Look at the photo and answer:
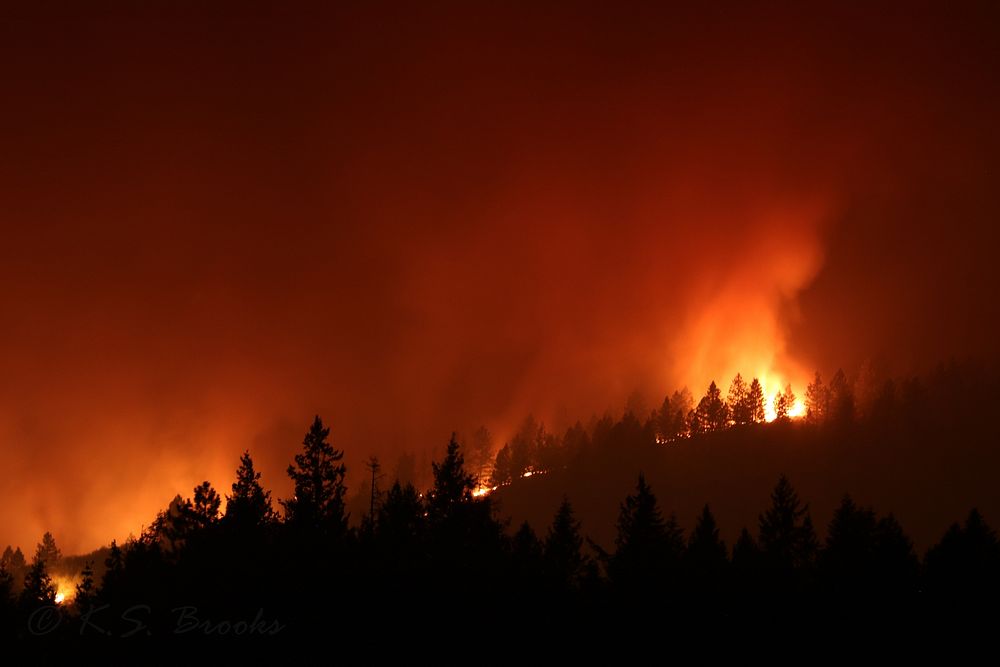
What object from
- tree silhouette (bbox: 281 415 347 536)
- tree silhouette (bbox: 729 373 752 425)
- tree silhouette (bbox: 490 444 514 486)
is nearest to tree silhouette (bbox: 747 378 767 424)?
tree silhouette (bbox: 729 373 752 425)

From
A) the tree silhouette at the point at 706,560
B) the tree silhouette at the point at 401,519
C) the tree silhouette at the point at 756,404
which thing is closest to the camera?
the tree silhouette at the point at 706,560

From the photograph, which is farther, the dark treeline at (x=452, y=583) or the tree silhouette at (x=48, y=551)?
the tree silhouette at (x=48, y=551)

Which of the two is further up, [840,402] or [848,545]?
[840,402]

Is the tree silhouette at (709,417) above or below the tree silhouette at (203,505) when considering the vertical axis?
above

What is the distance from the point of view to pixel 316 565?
3650 cm

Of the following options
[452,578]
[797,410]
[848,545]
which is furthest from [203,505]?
[797,410]

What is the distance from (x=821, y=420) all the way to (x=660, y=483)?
4250 centimetres

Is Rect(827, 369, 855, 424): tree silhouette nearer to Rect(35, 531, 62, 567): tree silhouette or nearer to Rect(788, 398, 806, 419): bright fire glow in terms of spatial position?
Rect(788, 398, 806, 419): bright fire glow

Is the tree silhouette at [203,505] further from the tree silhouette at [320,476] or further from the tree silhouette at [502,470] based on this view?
the tree silhouette at [502,470]

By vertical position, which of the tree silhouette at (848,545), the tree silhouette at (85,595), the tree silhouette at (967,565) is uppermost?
the tree silhouette at (85,595)

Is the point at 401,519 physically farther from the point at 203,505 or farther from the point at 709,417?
the point at 709,417

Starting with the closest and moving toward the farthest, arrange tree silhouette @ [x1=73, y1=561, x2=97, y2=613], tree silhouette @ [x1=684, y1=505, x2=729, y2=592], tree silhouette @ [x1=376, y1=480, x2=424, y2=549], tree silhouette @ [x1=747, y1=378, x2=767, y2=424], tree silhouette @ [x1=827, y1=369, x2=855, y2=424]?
1. tree silhouette @ [x1=684, y1=505, x2=729, y2=592]
2. tree silhouette @ [x1=376, y1=480, x2=424, y2=549]
3. tree silhouette @ [x1=73, y1=561, x2=97, y2=613]
4. tree silhouette @ [x1=827, y1=369, x2=855, y2=424]
5. tree silhouette @ [x1=747, y1=378, x2=767, y2=424]

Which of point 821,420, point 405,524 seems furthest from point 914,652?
point 821,420

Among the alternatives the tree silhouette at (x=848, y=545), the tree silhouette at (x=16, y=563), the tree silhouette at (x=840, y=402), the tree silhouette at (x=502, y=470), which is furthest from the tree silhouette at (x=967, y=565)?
the tree silhouette at (x=16, y=563)
